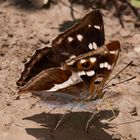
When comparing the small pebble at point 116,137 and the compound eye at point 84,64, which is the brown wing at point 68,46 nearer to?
the compound eye at point 84,64

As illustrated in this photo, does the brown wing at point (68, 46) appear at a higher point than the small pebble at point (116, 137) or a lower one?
higher

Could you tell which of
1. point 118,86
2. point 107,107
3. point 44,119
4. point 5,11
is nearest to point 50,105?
point 44,119

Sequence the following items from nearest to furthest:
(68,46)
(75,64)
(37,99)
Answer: (75,64) → (68,46) → (37,99)

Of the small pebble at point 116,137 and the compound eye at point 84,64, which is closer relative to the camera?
the compound eye at point 84,64

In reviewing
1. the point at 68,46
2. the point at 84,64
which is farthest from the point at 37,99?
the point at 84,64

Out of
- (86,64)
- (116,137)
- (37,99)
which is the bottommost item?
(116,137)

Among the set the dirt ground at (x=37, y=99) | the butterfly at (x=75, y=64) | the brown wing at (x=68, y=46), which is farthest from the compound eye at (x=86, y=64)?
the dirt ground at (x=37, y=99)

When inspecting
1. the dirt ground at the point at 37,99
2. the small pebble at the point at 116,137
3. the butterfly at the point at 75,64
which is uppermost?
the butterfly at the point at 75,64

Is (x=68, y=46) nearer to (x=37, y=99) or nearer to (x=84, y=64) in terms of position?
(x=84, y=64)
